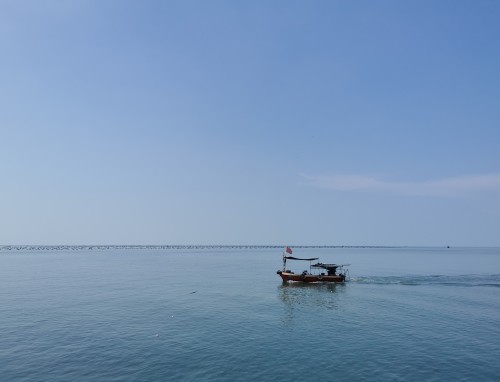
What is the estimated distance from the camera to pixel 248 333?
140ft

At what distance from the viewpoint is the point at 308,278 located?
3504 inches

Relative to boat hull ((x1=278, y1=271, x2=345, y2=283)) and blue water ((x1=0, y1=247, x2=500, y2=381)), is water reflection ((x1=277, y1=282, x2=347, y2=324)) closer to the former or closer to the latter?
blue water ((x1=0, y1=247, x2=500, y2=381))

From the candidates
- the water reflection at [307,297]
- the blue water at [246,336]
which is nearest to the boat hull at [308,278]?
the water reflection at [307,297]

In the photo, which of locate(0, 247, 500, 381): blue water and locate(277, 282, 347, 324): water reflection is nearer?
locate(0, 247, 500, 381): blue water

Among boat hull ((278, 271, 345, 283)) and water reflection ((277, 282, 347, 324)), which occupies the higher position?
boat hull ((278, 271, 345, 283))

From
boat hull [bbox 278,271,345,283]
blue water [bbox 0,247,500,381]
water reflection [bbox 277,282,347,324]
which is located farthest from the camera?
boat hull [bbox 278,271,345,283]

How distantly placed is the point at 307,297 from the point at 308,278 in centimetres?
1860

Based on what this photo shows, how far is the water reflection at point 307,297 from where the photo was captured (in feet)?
189

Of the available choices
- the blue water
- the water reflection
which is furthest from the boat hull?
the blue water

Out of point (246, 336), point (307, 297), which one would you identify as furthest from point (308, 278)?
point (246, 336)

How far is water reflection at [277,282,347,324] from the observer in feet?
189

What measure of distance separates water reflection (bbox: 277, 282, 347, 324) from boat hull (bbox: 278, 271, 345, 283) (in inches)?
42.1

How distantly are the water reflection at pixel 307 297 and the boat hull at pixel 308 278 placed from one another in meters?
1.07

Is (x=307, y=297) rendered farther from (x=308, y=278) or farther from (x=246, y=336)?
(x=246, y=336)
